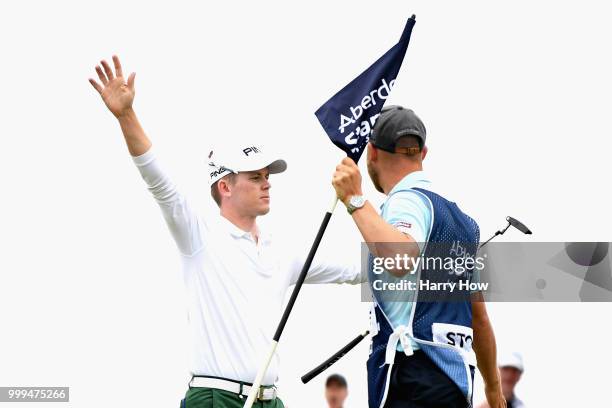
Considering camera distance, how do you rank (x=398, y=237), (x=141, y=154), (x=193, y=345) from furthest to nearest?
1. (x=193, y=345)
2. (x=141, y=154)
3. (x=398, y=237)

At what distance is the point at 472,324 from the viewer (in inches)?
275

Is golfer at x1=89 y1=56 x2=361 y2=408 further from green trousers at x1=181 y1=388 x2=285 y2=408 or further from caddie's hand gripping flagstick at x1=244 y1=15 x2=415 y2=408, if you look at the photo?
caddie's hand gripping flagstick at x1=244 y1=15 x2=415 y2=408

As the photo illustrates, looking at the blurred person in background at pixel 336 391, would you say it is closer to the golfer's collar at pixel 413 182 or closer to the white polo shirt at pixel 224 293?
the white polo shirt at pixel 224 293

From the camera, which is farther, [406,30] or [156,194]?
[156,194]

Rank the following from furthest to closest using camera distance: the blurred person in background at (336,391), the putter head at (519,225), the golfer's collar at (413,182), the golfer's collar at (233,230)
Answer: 1. the blurred person in background at (336,391)
2. the golfer's collar at (233,230)
3. the putter head at (519,225)
4. the golfer's collar at (413,182)

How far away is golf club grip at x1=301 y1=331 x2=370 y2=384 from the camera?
746 cm

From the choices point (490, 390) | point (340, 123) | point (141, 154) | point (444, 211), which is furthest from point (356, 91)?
point (490, 390)

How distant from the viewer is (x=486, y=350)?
23.1 feet

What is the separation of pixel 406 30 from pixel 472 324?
5.94 ft

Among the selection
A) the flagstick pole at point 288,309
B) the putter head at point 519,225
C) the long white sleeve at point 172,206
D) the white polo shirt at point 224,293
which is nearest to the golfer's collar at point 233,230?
the white polo shirt at point 224,293

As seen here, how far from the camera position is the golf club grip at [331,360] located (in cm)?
746

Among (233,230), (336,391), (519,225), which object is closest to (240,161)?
(233,230)

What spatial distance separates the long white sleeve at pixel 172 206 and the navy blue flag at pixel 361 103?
1.09m

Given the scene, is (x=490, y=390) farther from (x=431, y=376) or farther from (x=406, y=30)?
(x=406, y=30)
